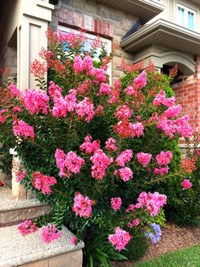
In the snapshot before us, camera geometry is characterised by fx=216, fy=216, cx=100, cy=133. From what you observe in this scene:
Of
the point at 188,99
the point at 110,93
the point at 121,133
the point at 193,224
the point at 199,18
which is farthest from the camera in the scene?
the point at 199,18

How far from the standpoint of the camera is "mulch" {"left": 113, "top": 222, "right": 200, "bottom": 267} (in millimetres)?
2439

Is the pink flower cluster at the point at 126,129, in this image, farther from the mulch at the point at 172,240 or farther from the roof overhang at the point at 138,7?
the roof overhang at the point at 138,7

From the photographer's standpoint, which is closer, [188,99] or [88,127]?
[88,127]

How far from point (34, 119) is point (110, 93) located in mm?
732

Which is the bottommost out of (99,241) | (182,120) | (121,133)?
(99,241)

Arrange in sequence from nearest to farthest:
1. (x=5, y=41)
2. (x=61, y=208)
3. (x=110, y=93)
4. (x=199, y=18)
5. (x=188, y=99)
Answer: (x=61, y=208) → (x=110, y=93) → (x=5, y=41) → (x=188, y=99) → (x=199, y=18)

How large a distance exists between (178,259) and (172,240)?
1.50 ft

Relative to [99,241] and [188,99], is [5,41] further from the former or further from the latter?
[188,99]

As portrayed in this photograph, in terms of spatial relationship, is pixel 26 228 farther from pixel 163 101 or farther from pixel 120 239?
pixel 163 101

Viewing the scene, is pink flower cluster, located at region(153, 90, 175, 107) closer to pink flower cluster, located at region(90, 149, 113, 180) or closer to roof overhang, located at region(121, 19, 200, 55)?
pink flower cluster, located at region(90, 149, 113, 180)

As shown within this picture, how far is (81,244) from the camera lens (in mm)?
1819

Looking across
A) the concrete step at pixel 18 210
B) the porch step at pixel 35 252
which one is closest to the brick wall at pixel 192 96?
the concrete step at pixel 18 210

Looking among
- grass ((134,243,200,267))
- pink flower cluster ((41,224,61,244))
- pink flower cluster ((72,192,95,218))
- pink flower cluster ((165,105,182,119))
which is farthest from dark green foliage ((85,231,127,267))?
pink flower cluster ((165,105,182,119))

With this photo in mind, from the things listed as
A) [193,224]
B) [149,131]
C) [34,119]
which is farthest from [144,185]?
[193,224]
